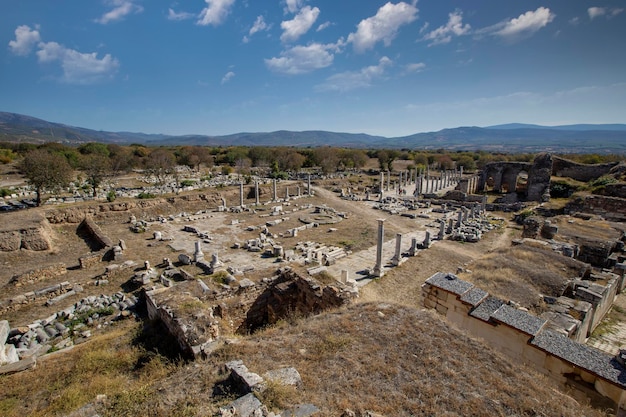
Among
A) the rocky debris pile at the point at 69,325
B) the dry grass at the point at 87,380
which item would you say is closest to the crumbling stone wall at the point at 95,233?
the rocky debris pile at the point at 69,325

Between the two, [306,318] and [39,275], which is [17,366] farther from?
[39,275]

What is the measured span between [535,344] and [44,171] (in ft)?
111

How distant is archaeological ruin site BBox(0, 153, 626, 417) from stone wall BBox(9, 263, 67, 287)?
0.10 metres

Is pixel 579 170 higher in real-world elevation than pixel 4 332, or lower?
higher

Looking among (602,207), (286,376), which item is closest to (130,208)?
(286,376)

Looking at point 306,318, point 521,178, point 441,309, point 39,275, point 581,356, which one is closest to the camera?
point 581,356

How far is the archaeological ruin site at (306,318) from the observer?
5.27 meters

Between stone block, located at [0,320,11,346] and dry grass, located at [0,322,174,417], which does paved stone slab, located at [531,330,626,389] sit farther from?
stone block, located at [0,320,11,346]

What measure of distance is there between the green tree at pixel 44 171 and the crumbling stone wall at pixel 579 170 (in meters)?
59.5

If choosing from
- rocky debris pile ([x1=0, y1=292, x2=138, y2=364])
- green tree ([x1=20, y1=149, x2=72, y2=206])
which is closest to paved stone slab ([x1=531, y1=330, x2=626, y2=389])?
rocky debris pile ([x1=0, y1=292, x2=138, y2=364])

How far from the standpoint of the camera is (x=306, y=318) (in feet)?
27.8

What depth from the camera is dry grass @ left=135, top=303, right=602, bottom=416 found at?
4.88m

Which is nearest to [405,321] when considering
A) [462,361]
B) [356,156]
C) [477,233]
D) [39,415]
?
[462,361]

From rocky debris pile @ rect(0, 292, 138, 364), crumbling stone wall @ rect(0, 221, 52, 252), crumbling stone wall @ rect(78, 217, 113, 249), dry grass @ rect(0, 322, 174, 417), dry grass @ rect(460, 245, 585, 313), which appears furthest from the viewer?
crumbling stone wall @ rect(78, 217, 113, 249)
